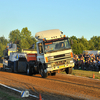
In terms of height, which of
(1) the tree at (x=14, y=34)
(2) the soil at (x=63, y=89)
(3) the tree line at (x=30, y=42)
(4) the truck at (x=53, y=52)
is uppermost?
(1) the tree at (x=14, y=34)

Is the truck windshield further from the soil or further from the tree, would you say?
the tree

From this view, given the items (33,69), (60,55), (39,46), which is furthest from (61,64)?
(33,69)

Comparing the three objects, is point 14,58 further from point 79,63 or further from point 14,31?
point 14,31

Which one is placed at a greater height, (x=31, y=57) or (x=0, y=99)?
(x=31, y=57)

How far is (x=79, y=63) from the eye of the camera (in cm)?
2477

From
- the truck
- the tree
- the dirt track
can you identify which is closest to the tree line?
the tree

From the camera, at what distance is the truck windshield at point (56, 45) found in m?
14.1

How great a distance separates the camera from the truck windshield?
14055 millimetres

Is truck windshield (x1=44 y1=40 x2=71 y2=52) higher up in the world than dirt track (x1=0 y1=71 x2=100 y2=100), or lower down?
higher up

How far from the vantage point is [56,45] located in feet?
46.8

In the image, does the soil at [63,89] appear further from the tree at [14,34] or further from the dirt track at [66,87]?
the tree at [14,34]

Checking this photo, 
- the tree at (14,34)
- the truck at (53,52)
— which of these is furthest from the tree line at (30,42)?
the truck at (53,52)

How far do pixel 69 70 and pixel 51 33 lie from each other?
3291mm

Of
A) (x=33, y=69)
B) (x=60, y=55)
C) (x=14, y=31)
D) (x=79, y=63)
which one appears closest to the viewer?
(x=60, y=55)
